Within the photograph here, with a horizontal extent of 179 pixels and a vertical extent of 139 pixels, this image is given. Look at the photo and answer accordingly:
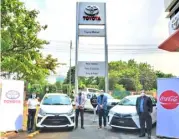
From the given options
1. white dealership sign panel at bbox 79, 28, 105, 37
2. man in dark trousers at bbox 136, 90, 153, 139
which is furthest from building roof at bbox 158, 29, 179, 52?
white dealership sign panel at bbox 79, 28, 105, 37

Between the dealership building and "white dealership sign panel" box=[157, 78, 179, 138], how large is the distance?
7.79 ft

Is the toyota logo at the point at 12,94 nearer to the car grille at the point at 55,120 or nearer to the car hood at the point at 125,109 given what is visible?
the car grille at the point at 55,120

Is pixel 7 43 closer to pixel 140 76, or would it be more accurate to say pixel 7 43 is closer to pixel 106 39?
pixel 106 39

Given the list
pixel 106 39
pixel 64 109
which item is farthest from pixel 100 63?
pixel 64 109

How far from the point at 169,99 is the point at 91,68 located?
9847 millimetres

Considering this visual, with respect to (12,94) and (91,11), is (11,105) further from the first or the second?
(91,11)

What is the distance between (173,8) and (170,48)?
10.7 m

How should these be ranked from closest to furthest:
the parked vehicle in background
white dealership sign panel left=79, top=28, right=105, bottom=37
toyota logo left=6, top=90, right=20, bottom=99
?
toyota logo left=6, top=90, right=20, bottom=99, the parked vehicle in background, white dealership sign panel left=79, top=28, right=105, bottom=37

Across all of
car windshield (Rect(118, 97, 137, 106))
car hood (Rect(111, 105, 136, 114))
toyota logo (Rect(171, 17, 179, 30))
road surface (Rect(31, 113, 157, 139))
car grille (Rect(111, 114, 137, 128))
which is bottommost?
road surface (Rect(31, 113, 157, 139))

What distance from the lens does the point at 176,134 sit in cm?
1026

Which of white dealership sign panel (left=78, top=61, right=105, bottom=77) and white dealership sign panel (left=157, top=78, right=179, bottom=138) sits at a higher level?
white dealership sign panel (left=78, top=61, right=105, bottom=77)

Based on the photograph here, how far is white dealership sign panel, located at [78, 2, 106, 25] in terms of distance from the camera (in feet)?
→ 68.2

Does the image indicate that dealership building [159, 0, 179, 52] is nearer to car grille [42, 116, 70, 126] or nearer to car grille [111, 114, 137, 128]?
car grille [111, 114, 137, 128]

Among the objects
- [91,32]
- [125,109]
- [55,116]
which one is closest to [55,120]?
[55,116]
